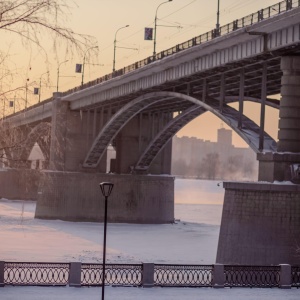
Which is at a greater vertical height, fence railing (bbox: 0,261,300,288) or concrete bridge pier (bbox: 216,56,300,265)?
concrete bridge pier (bbox: 216,56,300,265)

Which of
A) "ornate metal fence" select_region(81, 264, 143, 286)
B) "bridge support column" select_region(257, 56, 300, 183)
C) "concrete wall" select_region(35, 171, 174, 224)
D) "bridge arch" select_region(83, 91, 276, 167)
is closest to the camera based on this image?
"ornate metal fence" select_region(81, 264, 143, 286)

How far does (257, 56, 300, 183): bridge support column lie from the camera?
97.9 ft

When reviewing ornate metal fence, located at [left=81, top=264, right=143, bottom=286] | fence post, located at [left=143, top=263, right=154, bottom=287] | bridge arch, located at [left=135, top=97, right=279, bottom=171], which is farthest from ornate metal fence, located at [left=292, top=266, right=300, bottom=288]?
bridge arch, located at [left=135, top=97, right=279, bottom=171]

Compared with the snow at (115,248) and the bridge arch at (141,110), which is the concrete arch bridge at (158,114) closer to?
the bridge arch at (141,110)

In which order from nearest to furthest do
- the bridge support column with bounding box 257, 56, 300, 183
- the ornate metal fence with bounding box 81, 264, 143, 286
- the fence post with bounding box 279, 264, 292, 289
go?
the ornate metal fence with bounding box 81, 264, 143, 286
the fence post with bounding box 279, 264, 292, 289
the bridge support column with bounding box 257, 56, 300, 183

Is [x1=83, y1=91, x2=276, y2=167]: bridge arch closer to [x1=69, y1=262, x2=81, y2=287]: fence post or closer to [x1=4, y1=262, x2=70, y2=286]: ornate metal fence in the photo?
[x1=4, y1=262, x2=70, y2=286]: ornate metal fence

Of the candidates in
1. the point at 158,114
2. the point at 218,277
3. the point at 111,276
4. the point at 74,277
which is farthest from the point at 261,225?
the point at 158,114

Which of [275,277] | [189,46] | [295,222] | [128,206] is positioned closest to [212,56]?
[189,46]

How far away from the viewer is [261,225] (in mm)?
29375

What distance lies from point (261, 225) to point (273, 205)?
873mm

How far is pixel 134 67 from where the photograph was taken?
49.6m

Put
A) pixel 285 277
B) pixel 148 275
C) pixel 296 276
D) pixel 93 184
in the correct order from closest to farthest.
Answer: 1. pixel 148 275
2. pixel 285 277
3. pixel 296 276
4. pixel 93 184

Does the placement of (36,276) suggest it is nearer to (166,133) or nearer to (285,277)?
(285,277)

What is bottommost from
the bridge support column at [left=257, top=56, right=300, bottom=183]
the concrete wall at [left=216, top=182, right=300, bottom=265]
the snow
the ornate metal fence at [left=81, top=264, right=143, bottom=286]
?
the snow
